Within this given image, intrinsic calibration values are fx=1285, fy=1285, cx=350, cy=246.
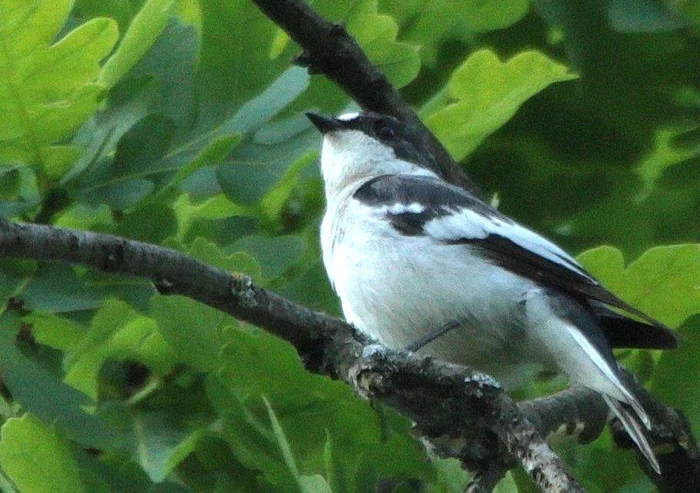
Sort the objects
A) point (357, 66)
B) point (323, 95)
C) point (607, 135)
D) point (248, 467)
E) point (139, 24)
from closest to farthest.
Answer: point (248, 467) < point (139, 24) < point (357, 66) < point (323, 95) < point (607, 135)

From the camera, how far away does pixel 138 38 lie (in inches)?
97.8

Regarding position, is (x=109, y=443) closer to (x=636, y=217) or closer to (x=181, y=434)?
(x=181, y=434)

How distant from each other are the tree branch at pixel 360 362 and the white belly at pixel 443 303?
586 mm

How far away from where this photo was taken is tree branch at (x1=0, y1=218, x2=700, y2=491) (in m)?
1.76

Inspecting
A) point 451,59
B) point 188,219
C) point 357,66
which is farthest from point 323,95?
point 451,59

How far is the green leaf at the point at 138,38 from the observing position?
2.48 metres

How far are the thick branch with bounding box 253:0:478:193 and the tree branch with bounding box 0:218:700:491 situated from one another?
2.44ft

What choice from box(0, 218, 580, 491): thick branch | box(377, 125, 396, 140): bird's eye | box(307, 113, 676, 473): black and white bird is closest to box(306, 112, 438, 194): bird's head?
box(377, 125, 396, 140): bird's eye

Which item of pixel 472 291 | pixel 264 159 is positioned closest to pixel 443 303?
pixel 472 291

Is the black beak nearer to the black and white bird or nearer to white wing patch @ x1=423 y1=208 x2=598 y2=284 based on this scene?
the black and white bird

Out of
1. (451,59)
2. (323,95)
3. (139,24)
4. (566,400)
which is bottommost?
(566,400)

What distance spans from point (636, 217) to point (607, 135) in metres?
0.23

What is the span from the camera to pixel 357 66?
2705 millimetres

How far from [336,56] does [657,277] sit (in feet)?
2.66
